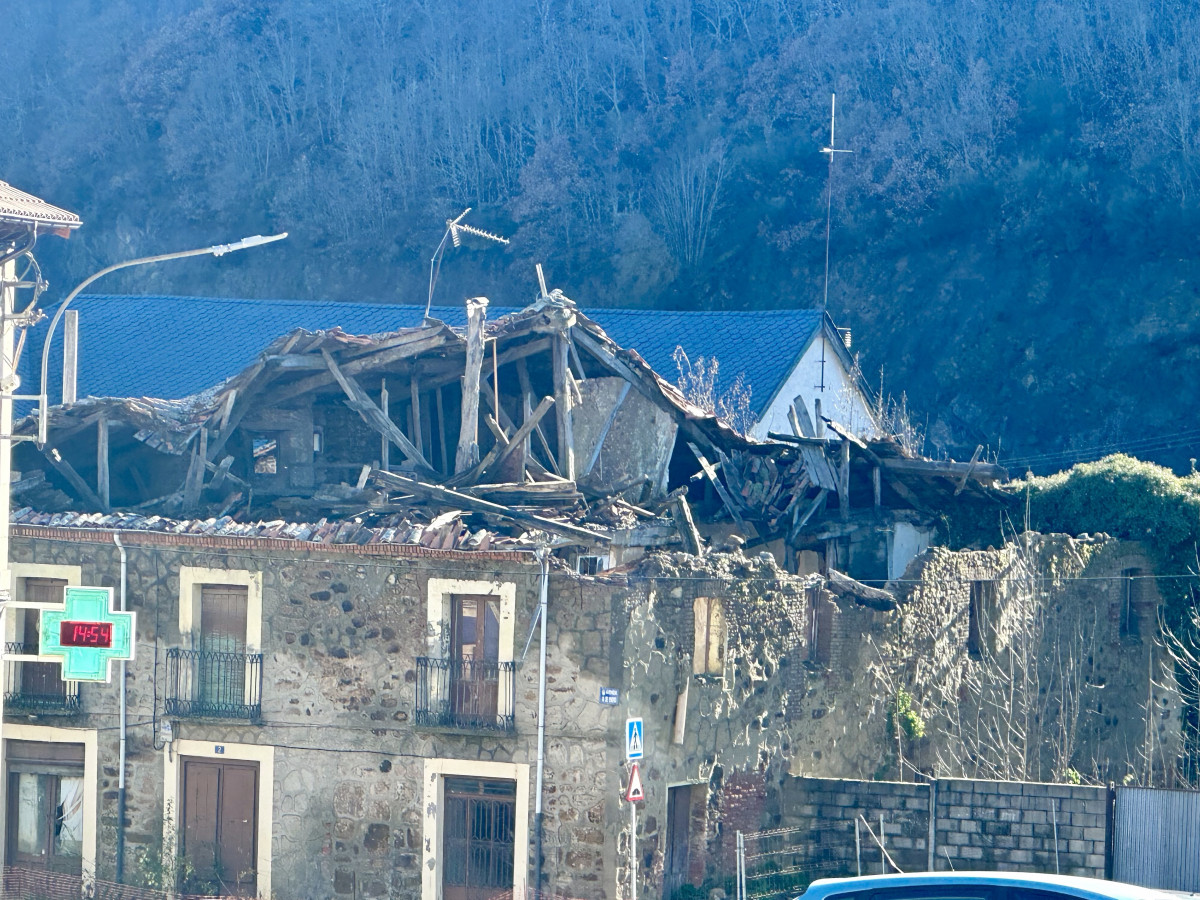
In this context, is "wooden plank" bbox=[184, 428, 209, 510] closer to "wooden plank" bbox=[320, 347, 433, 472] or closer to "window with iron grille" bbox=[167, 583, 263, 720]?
"wooden plank" bbox=[320, 347, 433, 472]

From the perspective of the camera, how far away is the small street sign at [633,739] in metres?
17.6

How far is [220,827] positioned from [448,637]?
373 cm

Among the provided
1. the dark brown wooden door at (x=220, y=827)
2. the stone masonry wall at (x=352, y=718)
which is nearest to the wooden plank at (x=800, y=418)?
the stone masonry wall at (x=352, y=718)

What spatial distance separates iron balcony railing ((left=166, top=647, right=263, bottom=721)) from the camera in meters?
20.0

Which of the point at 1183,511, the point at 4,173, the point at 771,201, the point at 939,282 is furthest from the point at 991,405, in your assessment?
the point at 4,173

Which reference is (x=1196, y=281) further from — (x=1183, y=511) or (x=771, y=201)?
(x=1183, y=511)

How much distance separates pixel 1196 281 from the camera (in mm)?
52844

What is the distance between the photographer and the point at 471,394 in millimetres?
21969

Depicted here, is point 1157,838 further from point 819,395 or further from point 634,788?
point 819,395

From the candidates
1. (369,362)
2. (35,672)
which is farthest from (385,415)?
(35,672)

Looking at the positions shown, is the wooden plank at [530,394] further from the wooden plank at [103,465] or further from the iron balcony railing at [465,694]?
the wooden plank at [103,465]

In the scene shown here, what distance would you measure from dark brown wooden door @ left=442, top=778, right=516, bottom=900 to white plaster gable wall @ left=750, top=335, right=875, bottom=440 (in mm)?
13341

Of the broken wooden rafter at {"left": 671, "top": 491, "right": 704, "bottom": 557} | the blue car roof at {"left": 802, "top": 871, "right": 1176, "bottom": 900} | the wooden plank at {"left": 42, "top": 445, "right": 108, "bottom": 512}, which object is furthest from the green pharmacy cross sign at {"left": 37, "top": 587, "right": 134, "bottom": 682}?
the blue car roof at {"left": 802, "top": 871, "right": 1176, "bottom": 900}

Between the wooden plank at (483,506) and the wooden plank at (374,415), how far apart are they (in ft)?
2.41
